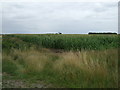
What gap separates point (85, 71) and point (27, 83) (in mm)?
1890

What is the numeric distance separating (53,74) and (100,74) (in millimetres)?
1863

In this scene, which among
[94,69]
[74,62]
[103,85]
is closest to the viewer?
[103,85]

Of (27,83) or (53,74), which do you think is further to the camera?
(53,74)

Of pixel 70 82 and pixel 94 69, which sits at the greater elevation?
pixel 94 69

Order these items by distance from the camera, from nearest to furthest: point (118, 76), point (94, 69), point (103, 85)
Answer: point (103, 85) → point (118, 76) → point (94, 69)

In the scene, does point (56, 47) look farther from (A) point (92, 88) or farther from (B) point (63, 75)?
(A) point (92, 88)

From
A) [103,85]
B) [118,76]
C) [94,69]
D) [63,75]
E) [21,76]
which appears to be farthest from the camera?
[21,76]

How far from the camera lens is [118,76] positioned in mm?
4613

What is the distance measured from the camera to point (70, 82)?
484 centimetres

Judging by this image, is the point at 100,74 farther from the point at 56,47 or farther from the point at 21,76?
the point at 56,47

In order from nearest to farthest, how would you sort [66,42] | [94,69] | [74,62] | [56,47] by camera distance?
[94,69] → [74,62] → [66,42] → [56,47]

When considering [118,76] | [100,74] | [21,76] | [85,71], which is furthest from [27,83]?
[118,76]

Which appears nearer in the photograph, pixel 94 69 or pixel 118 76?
pixel 118 76

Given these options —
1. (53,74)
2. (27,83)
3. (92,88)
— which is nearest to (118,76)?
(92,88)
